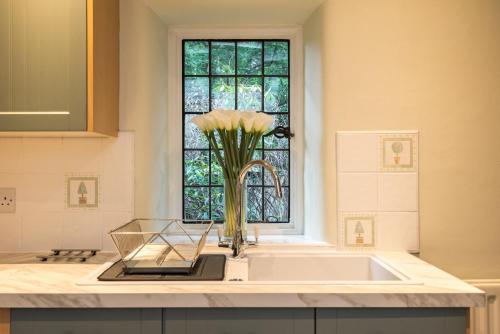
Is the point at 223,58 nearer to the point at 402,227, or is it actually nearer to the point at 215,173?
the point at 215,173

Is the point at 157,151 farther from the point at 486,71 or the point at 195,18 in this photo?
the point at 486,71

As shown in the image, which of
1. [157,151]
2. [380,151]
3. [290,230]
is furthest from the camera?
[290,230]

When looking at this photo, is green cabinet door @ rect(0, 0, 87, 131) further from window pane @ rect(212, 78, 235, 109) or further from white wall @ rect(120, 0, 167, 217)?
window pane @ rect(212, 78, 235, 109)

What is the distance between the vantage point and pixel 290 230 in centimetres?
200

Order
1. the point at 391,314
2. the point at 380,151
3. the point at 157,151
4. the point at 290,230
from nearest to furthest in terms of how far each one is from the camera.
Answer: the point at 391,314, the point at 380,151, the point at 157,151, the point at 290,230

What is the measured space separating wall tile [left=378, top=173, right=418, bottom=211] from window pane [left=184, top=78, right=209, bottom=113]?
0.90 m

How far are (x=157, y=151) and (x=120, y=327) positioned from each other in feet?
2.91

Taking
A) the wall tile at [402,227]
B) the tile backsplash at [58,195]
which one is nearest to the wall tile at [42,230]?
the tile backsplash at [58,195]

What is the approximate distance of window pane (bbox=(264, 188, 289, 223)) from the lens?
79.4 inches

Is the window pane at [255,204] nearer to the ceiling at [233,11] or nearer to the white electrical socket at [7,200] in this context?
the ceiling at [233,11]

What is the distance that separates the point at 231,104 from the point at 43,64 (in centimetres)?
86

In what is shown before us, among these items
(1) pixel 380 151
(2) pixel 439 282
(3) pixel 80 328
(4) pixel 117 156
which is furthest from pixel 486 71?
(3) pixel 80 328

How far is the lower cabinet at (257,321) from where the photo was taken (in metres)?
1.13

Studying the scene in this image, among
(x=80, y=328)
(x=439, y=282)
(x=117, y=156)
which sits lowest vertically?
(x=80, y=328)
